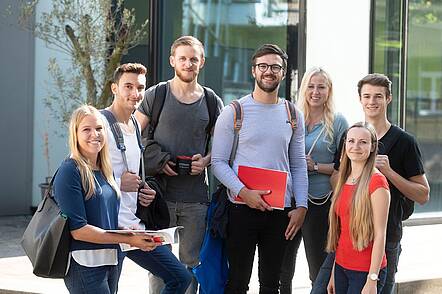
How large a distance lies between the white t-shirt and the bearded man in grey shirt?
16.0 inches

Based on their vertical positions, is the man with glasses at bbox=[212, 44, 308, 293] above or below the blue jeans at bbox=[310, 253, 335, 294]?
above

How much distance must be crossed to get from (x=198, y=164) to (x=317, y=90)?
1.03m

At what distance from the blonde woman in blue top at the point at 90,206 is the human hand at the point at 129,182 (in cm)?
51

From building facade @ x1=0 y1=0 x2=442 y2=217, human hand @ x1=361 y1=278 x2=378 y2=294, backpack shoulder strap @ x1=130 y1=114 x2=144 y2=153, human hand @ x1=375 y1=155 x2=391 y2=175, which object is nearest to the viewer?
human hand @ x1=361 y1=278 x2=378 y2=294

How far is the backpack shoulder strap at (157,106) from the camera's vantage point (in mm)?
6234

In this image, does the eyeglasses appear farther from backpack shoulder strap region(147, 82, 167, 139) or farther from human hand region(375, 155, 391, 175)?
human hand region(375, 155, 391, 175)

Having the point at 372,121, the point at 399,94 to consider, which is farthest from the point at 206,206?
the point at 399,94

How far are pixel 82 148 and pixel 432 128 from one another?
8.95m

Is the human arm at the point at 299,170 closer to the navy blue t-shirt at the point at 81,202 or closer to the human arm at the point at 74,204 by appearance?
the navy blue t-shirt at the point at 81,202

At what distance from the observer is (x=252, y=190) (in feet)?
19.5

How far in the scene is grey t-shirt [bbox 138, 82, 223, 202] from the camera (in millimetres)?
6207

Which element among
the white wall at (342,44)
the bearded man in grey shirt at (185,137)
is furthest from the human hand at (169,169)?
the white wall at (342,44)

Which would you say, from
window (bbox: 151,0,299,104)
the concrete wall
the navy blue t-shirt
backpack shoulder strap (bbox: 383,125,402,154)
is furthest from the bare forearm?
the concrete wall

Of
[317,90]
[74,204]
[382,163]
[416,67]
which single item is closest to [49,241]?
[74,204]
